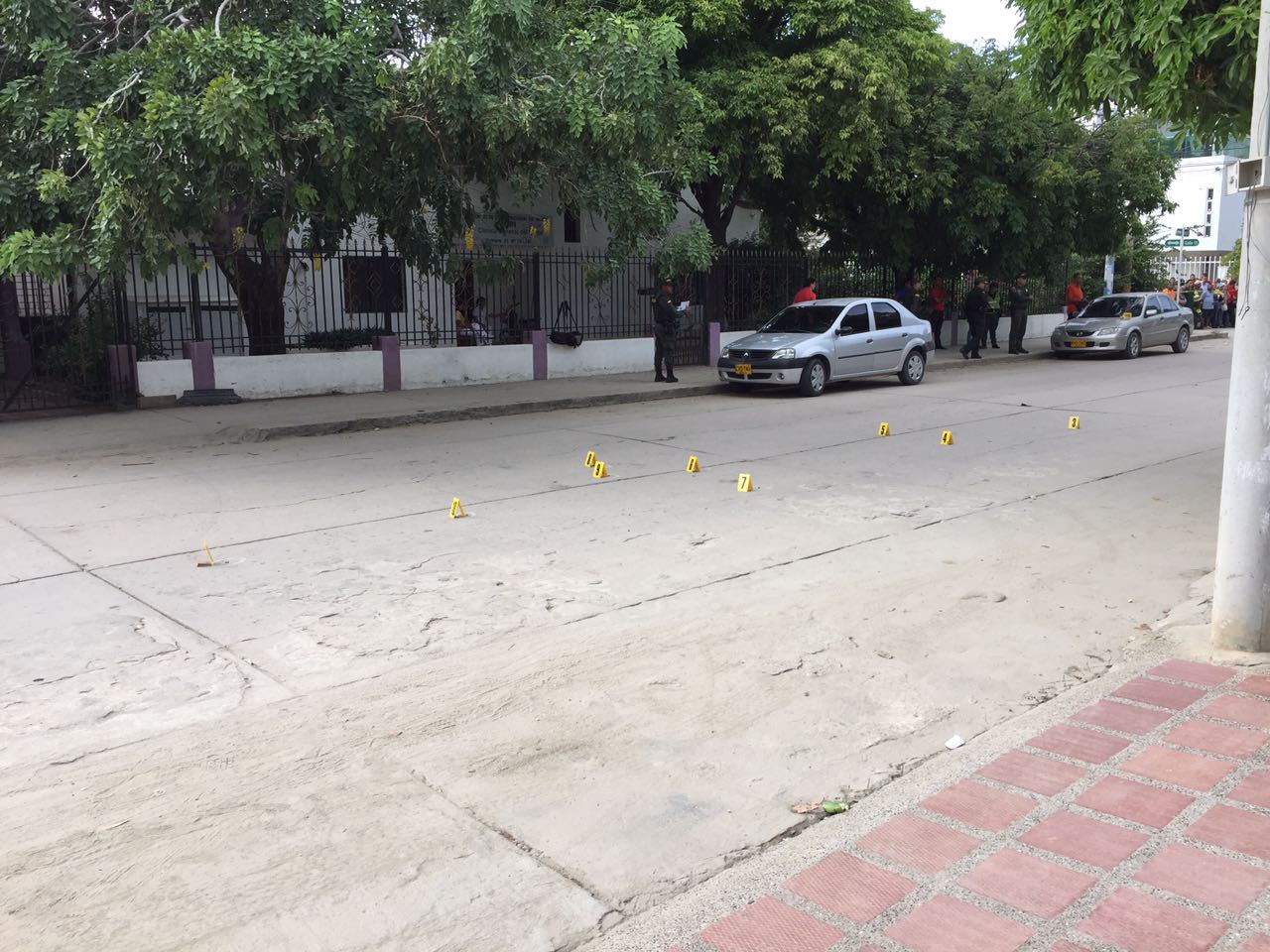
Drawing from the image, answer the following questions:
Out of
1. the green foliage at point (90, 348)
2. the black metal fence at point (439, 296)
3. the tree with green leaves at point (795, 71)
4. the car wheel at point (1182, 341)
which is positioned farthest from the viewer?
the car wheel at point (1182, 341)

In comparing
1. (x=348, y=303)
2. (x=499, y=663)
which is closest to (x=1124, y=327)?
(x=348, y=303)

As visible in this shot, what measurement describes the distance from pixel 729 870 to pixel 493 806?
3.19 feet

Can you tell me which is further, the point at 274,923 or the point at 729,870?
the point at 729,870

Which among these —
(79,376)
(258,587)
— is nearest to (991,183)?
(79,376)

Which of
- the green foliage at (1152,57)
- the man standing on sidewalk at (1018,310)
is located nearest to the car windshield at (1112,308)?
the man standing on sidewalk at (1018,310)

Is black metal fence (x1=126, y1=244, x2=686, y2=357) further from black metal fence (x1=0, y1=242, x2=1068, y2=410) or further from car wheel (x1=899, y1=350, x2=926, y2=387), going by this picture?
car wheel (x1=899, y1=350, x2=926, y2=387)

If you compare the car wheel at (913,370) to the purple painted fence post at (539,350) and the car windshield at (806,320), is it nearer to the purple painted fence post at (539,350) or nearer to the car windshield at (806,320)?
the car windshield at (806,320)

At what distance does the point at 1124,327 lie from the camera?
24.5 m

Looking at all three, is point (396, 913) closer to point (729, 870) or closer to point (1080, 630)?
point (729, 870)

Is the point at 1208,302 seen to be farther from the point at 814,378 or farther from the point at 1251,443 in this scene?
the point at 1251,443

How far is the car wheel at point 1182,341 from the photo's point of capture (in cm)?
2633

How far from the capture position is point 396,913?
3.30 m

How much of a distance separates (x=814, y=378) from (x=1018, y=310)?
1083cm

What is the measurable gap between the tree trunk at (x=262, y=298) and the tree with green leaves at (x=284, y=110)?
248 centimetres
